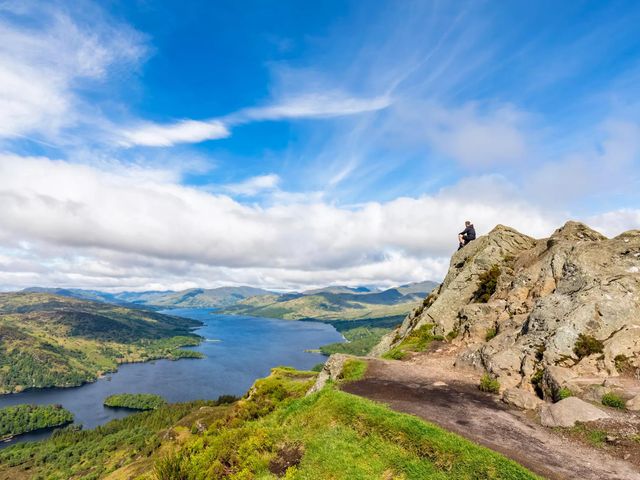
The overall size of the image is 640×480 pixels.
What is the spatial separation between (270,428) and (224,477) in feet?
12.6

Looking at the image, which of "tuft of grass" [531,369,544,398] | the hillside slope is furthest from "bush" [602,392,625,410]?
the hillside slope

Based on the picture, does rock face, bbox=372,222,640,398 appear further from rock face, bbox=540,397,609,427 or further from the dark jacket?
the dark jacket

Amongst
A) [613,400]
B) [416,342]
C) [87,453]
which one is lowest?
[87,453]

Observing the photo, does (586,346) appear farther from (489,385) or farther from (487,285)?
(487,285)

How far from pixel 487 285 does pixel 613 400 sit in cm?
2371

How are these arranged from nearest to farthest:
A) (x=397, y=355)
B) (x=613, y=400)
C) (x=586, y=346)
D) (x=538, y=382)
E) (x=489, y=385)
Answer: (x=613, y=400) → (x=538, y=382) → (x=489, y=385) → (x=586, y=346) → (x=397, y=355)

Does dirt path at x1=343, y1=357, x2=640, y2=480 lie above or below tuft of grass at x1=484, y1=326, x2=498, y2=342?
below

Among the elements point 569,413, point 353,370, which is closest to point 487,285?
point 353,370

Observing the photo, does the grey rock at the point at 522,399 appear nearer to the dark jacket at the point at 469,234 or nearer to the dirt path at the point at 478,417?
the dirt path at the point at 478,417

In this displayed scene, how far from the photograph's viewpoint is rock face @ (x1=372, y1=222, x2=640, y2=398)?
889 inches

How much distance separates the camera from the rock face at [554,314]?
22.6 m

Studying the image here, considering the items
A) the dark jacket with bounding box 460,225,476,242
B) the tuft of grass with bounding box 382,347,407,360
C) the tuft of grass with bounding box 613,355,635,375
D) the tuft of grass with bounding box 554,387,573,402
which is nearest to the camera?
the tuft of grass with bounding box 554,387,573,402

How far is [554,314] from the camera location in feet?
86.8

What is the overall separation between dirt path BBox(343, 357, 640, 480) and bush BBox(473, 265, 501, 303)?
1396cm
